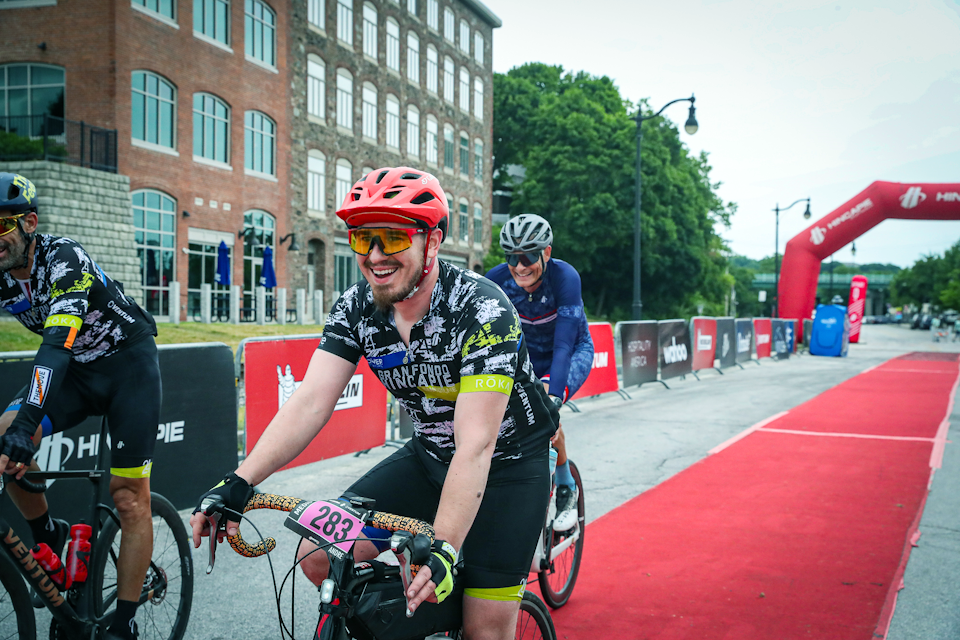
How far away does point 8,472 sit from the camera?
2.77 m

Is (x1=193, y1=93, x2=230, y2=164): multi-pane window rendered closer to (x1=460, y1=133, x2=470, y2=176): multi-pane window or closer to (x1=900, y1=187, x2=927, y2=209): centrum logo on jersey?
(x1=460, y1=133, x2=470, y2=176): multi-pane window

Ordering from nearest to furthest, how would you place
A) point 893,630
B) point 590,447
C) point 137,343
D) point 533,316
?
point 137,343 < point 893,630 < point 533,316 < point 590,447

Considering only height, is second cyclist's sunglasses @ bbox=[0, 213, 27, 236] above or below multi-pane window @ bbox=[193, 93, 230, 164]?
below

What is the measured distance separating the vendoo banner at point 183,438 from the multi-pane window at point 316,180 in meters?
27.2

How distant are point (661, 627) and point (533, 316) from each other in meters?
1.98

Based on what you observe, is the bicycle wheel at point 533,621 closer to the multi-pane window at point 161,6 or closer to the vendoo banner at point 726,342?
the vendoo banner at point 726,342

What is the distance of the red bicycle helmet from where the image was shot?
226cm

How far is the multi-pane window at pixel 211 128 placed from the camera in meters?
26.5

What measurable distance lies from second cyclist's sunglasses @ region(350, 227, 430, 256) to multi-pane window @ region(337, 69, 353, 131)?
33192 millimetres

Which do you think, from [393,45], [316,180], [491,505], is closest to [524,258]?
[491,505]

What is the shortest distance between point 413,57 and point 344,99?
6.56 m

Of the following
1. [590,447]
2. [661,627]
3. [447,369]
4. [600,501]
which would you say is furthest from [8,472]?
[590,447]

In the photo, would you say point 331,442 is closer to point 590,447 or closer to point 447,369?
point 590,447

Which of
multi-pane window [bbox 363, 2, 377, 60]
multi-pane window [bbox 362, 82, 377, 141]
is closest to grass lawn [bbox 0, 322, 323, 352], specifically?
multi-pane window [bbox 362, 82, 377, 141]
